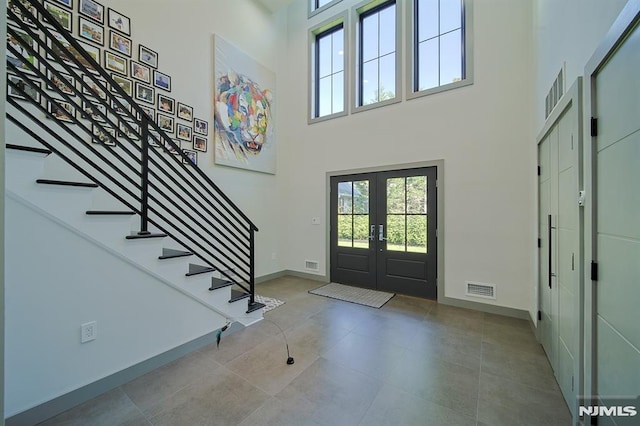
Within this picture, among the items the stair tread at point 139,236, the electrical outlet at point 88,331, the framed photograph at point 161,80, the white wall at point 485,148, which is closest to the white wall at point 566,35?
the white wall at point 485,148

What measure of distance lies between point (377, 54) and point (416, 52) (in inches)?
29.0

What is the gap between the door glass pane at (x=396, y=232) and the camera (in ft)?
13.9

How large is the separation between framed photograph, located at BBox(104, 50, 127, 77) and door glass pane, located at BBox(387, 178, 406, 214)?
13.2ft

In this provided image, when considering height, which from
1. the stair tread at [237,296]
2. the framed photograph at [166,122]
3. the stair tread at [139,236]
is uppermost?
the framed photograph at [166,122]

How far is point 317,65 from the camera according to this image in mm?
5402

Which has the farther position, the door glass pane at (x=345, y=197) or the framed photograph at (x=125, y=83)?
the door glass pane at (x=345, y=197)

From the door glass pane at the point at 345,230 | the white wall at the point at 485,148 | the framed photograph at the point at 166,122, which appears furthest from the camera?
the door glass pane at the point at 345,230

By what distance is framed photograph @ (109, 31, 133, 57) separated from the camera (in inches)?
119

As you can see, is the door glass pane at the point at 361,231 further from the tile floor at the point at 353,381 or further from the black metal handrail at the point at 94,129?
the black metal handrail at the point at 94,129

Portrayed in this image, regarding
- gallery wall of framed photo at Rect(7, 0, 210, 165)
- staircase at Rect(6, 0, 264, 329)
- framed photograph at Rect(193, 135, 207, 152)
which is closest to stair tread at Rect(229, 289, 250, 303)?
staircase at Rect(6, 0, 264, 329)

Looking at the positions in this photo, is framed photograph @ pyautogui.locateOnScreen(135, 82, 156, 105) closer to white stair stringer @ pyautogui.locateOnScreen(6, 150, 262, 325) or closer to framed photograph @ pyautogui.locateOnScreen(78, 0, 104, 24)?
framed photograph @ pyautogui.locateOnScreen(78, 0, 104, 24)

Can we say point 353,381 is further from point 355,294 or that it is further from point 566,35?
point 566,35

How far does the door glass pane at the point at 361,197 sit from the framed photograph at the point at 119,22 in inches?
152

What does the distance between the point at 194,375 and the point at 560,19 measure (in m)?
4.26
